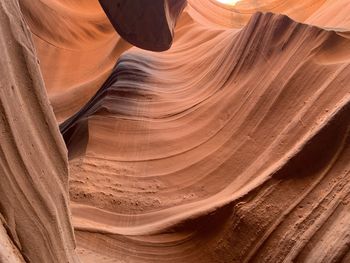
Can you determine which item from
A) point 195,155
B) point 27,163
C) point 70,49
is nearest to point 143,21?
point 195,155

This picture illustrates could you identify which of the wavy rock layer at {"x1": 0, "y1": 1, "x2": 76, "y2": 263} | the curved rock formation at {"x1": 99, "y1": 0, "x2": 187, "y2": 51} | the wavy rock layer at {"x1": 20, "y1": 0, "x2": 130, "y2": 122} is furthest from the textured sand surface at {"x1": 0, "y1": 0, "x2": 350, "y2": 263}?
the wavy rock layer at {"x1": 20, "y1": 0, "x2": 130, "y2": 122}

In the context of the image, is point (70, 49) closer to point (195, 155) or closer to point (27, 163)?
point (195, 155)

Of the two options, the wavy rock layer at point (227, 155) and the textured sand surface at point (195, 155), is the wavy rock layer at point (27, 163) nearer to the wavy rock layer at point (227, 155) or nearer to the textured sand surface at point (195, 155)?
the textured sand surface at point (195, 155)

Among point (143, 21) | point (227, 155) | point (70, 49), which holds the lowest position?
point (227, 155)

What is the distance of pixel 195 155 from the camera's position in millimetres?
1807

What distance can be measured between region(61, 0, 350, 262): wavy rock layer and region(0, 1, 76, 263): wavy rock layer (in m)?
0.42

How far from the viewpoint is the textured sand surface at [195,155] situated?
1058 mm

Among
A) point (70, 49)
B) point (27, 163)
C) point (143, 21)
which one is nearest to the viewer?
point (27, 163)

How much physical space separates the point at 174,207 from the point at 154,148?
1.21ft

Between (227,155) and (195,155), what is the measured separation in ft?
0.43

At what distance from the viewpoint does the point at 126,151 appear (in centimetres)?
194

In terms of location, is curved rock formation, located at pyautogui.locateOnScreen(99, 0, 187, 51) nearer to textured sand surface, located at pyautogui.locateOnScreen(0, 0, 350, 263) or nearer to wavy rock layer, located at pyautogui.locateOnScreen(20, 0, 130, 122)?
textured sand surface, located at pyautogui.locateOnScreen(0, 0, 350, 263)

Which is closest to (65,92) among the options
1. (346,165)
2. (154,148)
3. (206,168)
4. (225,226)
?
(154,148)

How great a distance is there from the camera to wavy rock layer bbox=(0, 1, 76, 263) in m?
0.94
